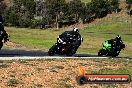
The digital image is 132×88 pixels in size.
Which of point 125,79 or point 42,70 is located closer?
point 125,79

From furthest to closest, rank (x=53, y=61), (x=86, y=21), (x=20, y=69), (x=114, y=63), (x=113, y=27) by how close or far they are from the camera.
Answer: (x=86, y=21), (x=113, y=27), (x=114, y=63), (x=53, y=61), (x=20, y=69)

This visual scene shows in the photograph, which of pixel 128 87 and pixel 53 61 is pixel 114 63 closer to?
pixel 53 61

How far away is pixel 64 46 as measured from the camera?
26719 millimetres

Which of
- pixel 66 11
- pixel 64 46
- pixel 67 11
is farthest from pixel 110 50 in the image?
pixel 67 11

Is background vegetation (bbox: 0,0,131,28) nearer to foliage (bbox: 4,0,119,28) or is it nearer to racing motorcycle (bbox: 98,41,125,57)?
foliage (bbox: 4,0,119,28)

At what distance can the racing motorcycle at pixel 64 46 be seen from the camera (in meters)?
26.3

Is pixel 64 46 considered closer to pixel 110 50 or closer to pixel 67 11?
pixel 110 50

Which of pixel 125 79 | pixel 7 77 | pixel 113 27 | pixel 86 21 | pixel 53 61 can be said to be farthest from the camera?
pixel 86 21

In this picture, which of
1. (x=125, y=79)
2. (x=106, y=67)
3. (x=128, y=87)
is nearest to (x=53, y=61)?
(x=106, y=67)

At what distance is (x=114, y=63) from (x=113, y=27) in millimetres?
99072

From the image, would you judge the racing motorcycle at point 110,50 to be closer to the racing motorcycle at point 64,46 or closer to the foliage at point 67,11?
the racing motorcycle at point 64,46

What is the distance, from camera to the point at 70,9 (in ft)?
457

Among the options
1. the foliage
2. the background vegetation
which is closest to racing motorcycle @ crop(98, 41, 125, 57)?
the background vegetation

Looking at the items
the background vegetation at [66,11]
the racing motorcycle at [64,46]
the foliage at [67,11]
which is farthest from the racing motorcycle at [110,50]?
the foliage at [67,11]
